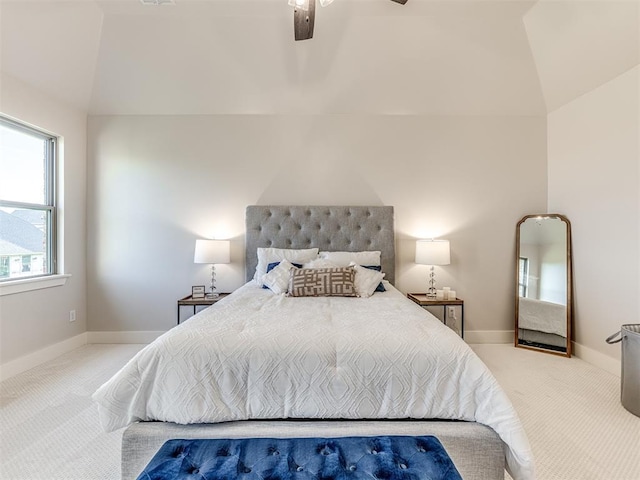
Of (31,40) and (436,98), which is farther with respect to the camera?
(436,98)

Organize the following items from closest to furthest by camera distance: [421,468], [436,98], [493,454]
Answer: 1. [421,468]
2. [493,454]
3. [436,98]

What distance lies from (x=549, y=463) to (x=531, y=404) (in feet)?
2.11

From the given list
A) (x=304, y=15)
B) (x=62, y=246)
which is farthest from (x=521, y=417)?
(x=62, y=246)

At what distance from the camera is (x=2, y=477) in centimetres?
158

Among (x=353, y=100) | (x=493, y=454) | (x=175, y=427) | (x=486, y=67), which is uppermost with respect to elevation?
(x=486, y=67)

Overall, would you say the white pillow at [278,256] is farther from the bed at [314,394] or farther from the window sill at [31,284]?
the window sill at [31,284]

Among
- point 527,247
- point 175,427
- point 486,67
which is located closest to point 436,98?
point 486,67

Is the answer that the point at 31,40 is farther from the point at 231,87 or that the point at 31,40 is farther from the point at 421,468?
the point at 421,468

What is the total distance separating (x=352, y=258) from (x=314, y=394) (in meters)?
1.86

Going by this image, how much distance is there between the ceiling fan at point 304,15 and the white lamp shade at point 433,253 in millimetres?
2125

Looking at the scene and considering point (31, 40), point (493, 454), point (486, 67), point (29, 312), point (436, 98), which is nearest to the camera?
point (493, 454)

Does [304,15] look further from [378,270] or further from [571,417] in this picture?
[571,417]

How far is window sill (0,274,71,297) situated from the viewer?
8.56 feet

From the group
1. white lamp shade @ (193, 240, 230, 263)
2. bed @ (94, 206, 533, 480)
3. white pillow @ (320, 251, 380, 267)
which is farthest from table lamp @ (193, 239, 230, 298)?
bed @ (94, 206, 533, 480)
